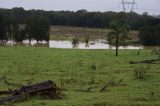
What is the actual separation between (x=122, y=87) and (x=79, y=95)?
4.09 metres

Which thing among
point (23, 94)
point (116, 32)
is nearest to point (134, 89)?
point (23, 94)

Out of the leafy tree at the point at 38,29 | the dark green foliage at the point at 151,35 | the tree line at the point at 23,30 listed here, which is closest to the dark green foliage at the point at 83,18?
the dark green foliage at the point at 151,35

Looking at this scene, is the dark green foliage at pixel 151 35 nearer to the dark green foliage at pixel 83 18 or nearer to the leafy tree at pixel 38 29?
the leafy tree at pixel 38 29

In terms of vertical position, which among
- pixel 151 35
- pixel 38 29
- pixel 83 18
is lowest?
pixel 151 35

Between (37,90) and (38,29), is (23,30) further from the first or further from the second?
(37,90)

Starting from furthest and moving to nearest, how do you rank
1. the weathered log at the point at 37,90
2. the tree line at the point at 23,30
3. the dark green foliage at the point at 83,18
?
the dark green foliage at the point at 83,18 → the tree line at the point at 23,30 → the weathered log at the point at 37,90

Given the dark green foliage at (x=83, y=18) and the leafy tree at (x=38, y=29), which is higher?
the dark green foliage at (x=83, y=18)

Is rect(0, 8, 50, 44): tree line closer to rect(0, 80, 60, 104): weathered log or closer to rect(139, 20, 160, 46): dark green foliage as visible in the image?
rect(139, 20, 160, 46): dark green foliage

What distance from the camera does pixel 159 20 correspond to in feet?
368

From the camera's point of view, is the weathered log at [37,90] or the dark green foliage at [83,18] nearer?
the weathered log at [37,90]

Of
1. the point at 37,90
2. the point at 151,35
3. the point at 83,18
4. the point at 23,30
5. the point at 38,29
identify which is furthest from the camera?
the point at 83,18

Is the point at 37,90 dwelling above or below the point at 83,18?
below

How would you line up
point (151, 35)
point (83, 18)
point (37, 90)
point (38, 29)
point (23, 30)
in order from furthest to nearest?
point (83, 18) → point (38, 29) → point (23, 30) → point (151, 35) → point (37, 90)

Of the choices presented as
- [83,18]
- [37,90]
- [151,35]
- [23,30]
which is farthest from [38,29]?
[37,90]
